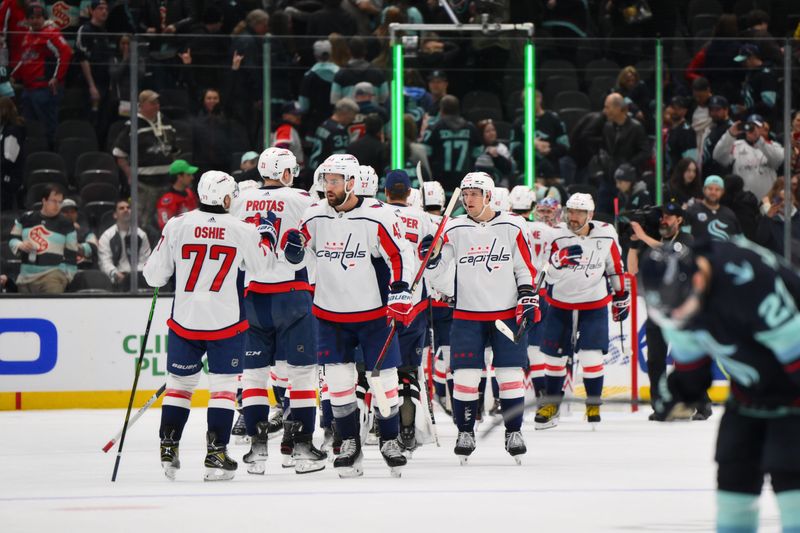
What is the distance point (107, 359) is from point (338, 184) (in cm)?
511

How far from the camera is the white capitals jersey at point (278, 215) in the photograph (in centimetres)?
803

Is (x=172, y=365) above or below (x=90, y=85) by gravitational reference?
below

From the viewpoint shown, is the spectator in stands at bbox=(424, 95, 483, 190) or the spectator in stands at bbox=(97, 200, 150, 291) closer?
the spectator in stands at bbox=(97, 200, 150, 291)

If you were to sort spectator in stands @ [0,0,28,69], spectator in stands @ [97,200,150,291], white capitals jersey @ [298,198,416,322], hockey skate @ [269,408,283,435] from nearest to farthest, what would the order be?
white capitals jersey @ [298,198,416,322] → hockey skate @ [269,408,283,435] → spectator in stands @ [97,200,150,291] → spectator in stands @ [0,0,28,69]

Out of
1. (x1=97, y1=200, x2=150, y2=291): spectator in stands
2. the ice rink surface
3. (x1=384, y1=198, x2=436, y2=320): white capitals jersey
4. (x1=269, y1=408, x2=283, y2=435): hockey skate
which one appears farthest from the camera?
(x1=97, y1=200, x2=150, y2=291): spectator in stands

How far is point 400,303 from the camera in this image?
7.38m

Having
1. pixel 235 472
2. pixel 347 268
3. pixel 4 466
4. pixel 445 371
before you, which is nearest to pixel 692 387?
pixel 347 268

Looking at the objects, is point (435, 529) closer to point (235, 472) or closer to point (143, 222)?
point (235, 472)

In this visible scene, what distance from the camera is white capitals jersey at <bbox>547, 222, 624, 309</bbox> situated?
35.9 ft

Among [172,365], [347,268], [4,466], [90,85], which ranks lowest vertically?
[4,466]

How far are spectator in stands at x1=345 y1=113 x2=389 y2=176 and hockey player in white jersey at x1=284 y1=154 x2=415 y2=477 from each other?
4.41 m

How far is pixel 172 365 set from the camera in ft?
24.4

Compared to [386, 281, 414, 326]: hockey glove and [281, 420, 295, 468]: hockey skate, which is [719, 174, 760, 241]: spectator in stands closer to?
[281, 420, 295, 468]: hockey skate

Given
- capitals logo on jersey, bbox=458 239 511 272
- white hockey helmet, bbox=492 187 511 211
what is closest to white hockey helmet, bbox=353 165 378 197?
capitals logo on jersey, bbox=458 239 511 272
